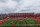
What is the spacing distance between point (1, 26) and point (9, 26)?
46cm

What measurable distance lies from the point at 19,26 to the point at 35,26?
2.97ft

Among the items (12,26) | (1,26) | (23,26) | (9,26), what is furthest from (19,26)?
(1,26)

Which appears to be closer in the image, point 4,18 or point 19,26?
point 19,26

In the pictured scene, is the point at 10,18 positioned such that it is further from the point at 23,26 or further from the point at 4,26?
the point at 23,26

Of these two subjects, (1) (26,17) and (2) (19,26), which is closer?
(2) (19,26)

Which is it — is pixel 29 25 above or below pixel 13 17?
below

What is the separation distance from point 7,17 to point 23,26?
197 cm

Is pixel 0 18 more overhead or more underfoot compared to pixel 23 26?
more overhead

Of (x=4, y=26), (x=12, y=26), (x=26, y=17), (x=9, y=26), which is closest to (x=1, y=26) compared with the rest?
(x=4, y=26)

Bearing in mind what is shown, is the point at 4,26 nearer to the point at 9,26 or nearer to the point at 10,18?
the point at 9,26

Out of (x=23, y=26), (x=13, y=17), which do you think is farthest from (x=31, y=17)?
Result: (x=23, y=26)

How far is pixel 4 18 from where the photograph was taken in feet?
13.2

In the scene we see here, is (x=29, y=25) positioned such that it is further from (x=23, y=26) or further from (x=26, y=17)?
(x=26, y=17)

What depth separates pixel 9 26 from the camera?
259 cm
